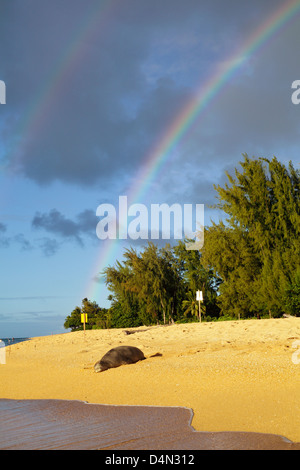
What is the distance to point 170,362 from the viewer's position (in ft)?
37.7

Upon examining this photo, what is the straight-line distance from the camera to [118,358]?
11.9 m

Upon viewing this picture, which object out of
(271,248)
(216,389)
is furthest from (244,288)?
(216,389)

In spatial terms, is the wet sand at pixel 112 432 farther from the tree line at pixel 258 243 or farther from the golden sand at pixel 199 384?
the tree line at pixel 258 243

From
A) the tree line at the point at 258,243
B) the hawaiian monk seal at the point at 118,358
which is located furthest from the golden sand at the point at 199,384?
the tree line at the point at 258,243

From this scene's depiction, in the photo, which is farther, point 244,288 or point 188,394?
point 244,288

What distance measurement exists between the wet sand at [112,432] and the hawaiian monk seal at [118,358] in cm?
361

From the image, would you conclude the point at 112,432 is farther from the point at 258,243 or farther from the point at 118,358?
the point at 258,243

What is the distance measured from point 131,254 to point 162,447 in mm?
35463

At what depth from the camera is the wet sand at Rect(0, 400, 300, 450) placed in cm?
504

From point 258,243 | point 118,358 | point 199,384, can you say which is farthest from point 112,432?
point 258,243

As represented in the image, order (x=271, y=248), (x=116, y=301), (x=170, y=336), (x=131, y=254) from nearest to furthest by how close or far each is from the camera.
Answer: (x=170, y=336), (x=271, y=248), (x=131, y=254), (x=116, y=301)

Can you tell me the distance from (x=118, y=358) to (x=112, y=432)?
617cm

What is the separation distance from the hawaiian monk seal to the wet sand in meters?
3.61

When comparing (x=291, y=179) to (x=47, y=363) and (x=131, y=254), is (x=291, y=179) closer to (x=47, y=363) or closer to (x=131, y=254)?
(x=131, y=254)
